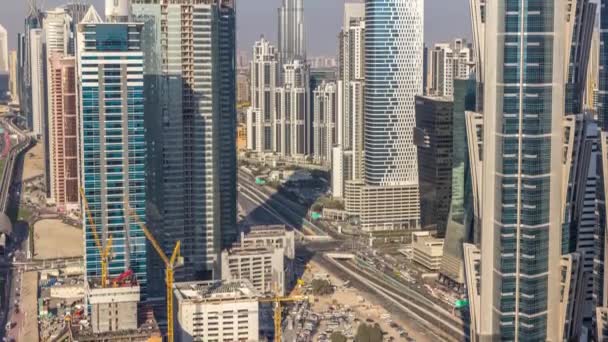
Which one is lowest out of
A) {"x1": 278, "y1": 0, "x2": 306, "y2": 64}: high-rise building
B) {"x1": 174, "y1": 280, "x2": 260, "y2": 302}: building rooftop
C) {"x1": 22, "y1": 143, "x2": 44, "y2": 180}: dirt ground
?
{"x1": 174, "y1": 280, "x2": 260, "y2": 302}: building rooftop

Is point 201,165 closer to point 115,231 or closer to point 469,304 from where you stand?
point 115,231

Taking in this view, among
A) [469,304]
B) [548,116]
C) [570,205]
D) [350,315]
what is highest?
[548,116]

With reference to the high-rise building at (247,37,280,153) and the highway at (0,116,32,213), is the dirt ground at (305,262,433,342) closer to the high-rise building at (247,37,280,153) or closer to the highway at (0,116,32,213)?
the highway at (0,116,32,213)

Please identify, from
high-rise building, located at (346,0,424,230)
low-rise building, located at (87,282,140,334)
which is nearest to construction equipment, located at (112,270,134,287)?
low-rise building, located at (87,282,140,334)

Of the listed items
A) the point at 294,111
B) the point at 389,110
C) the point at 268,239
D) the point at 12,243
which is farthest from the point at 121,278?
the point at 294,111

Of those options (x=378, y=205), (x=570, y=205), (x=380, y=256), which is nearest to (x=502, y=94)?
(x=570, y=205)
